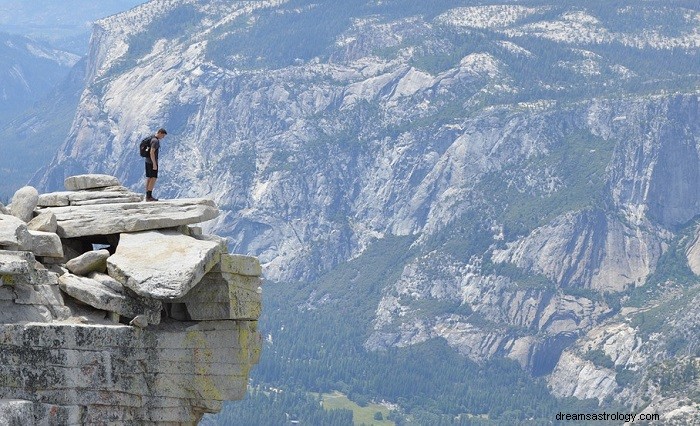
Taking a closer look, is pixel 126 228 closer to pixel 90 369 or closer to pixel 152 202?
pixel 152 202

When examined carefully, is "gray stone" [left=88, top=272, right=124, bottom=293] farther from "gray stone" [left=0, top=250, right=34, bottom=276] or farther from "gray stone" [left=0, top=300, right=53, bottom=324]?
"gray stone" [left=0, top=250, right=34, bottom=276]

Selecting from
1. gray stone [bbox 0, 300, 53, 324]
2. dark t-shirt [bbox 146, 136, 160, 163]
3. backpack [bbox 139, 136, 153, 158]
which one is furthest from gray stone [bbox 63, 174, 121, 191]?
gray stone [bbox 0, 300, 53, 324]

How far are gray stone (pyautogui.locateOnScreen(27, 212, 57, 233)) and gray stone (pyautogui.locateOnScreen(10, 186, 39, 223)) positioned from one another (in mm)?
1454

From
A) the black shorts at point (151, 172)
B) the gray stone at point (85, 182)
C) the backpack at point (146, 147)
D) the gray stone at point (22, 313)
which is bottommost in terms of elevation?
the gray stone at point (22, 313)

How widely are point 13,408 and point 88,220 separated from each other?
847 cm

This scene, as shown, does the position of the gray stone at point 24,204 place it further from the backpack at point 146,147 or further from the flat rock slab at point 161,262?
the backpack at point 146,147

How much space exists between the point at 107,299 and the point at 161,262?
1.99m

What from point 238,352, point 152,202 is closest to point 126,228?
point 152,202

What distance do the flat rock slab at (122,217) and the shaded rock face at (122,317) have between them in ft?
0.15

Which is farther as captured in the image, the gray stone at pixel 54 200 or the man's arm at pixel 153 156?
the man's arm at pixel 153 156

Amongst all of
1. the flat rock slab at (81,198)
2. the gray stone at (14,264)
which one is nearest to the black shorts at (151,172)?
the flat rock slab at (81,198)

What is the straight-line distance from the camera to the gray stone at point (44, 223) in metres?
56.2

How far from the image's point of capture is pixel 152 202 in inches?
2269

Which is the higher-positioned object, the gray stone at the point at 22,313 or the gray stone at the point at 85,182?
the gray stone at the point at 85,182
